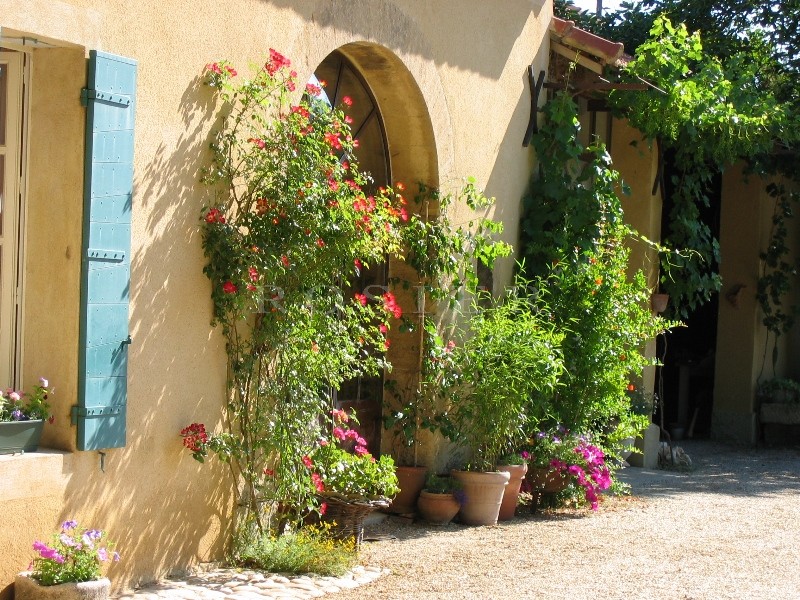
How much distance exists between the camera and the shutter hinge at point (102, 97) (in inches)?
179

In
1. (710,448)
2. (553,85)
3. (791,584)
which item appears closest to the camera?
(791,584)

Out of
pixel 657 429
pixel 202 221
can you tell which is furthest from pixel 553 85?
pixel 202 221

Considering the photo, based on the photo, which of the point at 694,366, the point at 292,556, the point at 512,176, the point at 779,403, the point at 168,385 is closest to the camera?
the point at 168,385

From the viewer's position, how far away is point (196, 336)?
17.3 feet

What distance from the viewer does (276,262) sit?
525 centimetres

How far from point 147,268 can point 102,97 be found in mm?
798

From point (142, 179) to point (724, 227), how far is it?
9074 mm

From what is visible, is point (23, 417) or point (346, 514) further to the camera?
point (346, 514)

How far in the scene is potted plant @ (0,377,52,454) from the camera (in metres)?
4.34

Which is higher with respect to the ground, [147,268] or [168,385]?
[147,268]

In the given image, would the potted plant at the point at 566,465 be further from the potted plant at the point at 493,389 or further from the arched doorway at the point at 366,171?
the arched doorway at the point at 366,171

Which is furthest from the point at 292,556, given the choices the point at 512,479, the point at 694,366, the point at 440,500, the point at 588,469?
the point at 694,366

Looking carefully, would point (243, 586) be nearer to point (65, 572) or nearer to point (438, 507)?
point (65, 572)

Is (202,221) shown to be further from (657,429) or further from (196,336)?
(657,429)
